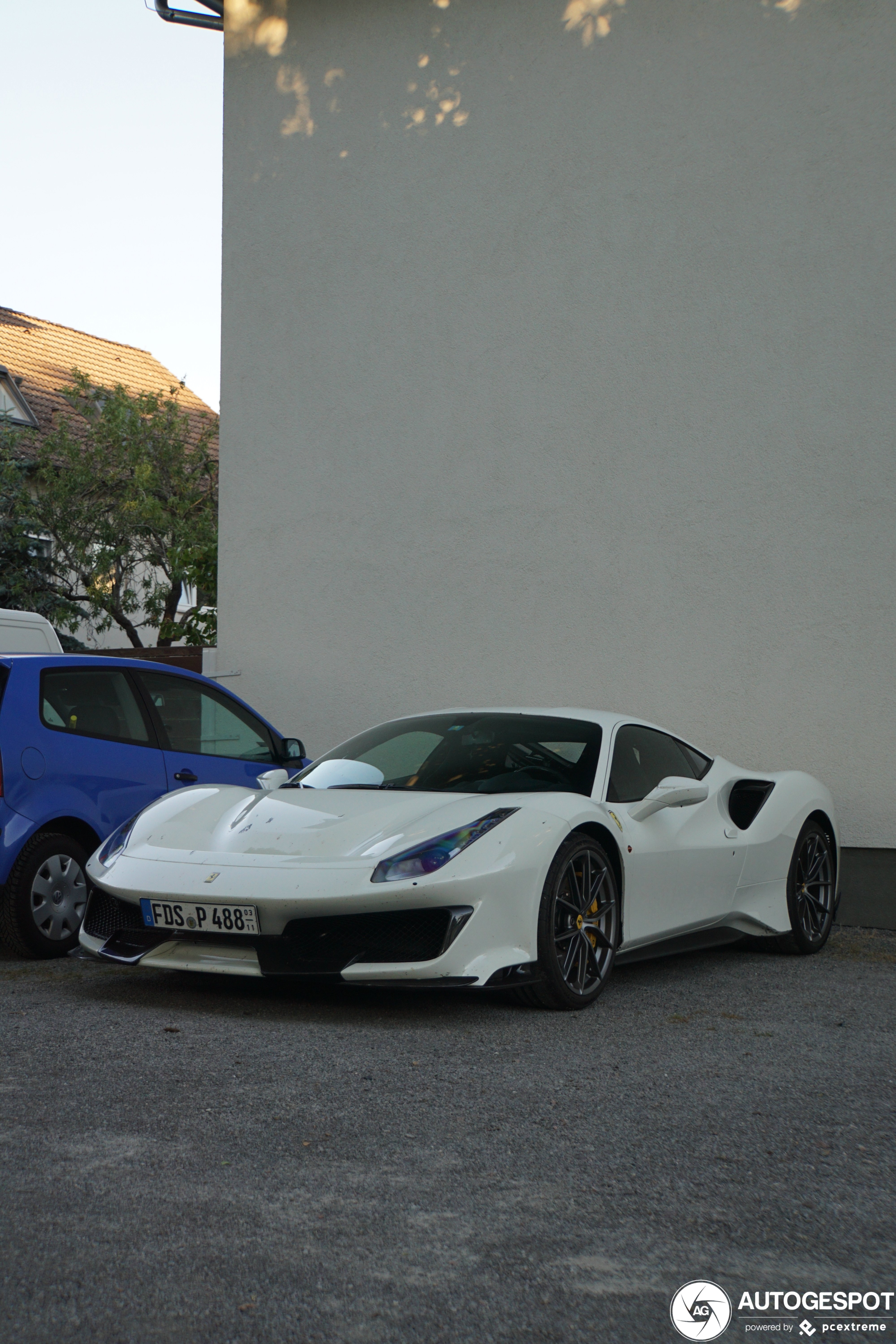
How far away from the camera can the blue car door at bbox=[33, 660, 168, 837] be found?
615cm

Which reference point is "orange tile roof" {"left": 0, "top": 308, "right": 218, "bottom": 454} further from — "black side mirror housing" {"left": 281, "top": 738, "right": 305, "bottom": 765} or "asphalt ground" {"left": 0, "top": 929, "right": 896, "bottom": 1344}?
"asphalt ground" {"left": 0, "top": 929, "right": 896, "bottom": 1344}

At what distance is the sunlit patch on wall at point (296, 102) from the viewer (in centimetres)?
1031

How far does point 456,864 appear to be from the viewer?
448cm

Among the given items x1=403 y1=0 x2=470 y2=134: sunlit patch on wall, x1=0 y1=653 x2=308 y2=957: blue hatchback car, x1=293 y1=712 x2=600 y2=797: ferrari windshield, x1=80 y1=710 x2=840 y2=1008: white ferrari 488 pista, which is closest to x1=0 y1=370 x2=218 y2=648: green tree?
x1=403 y1=0 x2=470 y2=134: sunlit patch on wall

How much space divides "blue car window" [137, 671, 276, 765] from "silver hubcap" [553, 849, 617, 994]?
2927 mm

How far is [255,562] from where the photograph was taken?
33.5ft

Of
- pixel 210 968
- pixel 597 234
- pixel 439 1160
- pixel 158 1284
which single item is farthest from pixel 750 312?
pixel 158 1284

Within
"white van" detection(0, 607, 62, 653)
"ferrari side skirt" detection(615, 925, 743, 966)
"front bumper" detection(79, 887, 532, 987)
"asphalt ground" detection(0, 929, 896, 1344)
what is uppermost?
"white van" detection(0, 607, 62, 653)

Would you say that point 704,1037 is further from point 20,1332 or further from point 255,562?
point 255,562

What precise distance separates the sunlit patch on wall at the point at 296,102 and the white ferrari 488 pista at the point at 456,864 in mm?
6292

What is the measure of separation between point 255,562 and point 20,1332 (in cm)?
838

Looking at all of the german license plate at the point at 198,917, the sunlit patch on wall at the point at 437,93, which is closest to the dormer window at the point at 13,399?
the sunlit patch on wall at the point at 437,93

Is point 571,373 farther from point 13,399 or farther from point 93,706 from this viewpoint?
point 13,399

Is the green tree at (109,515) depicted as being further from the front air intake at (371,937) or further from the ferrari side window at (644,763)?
the front air intake at (371,937)
